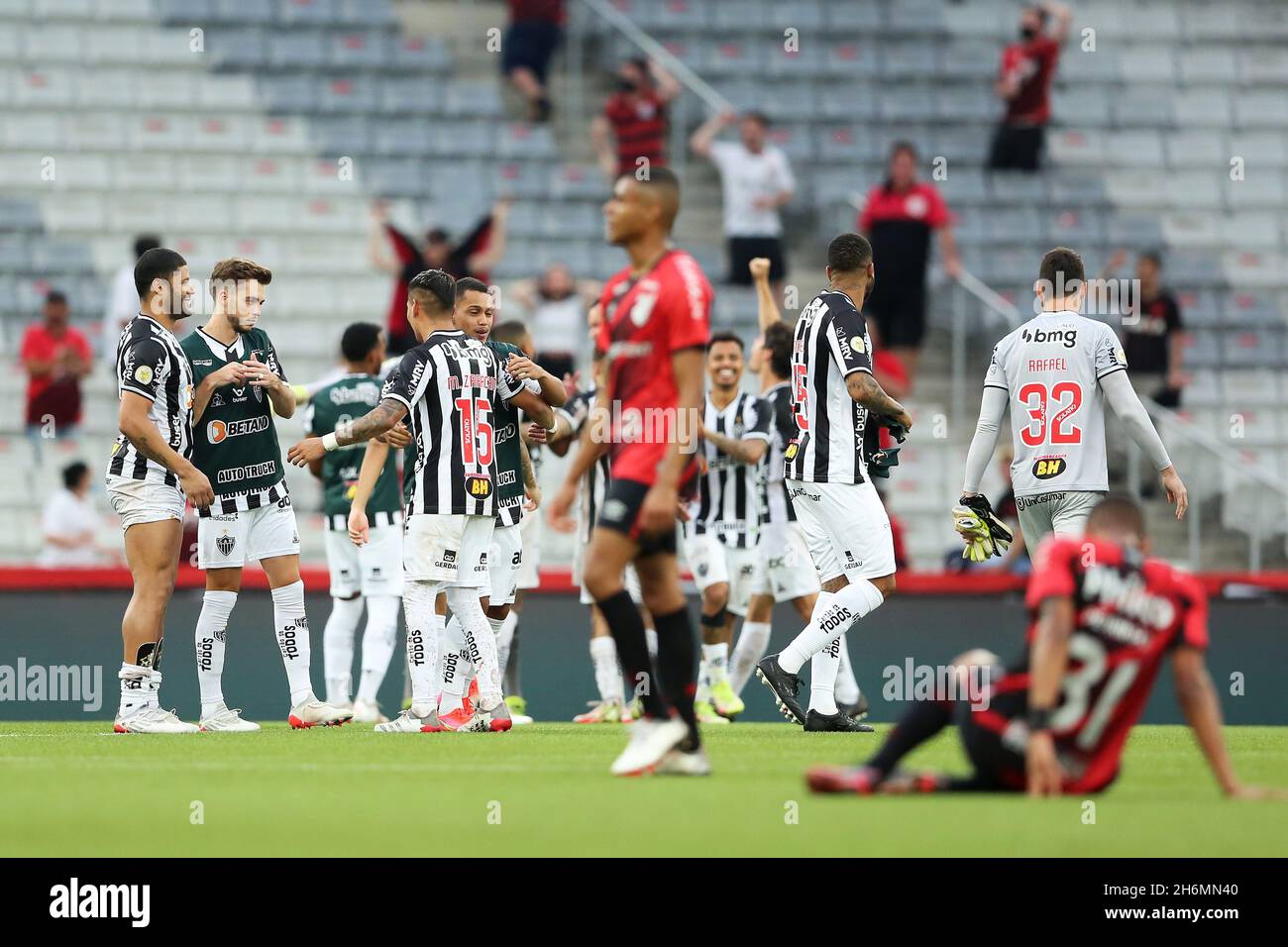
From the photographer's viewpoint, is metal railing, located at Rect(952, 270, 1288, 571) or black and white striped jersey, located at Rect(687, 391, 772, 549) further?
metal railing, located at Rect(952, 270, 1288, 571)

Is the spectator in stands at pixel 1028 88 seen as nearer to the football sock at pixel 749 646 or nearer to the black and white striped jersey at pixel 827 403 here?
the football sock at pixel 749 646

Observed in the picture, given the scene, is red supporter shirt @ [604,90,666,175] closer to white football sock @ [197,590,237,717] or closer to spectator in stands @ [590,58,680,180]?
spectator in stands @ [590,58,680,180]

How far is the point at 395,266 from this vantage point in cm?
1756

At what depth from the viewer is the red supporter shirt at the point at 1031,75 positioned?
20.1 meters

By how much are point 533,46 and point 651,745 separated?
1479 cm

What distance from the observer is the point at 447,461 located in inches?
378

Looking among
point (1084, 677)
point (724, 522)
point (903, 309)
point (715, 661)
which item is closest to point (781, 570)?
point (724, 522)

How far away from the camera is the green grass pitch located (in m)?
5.46

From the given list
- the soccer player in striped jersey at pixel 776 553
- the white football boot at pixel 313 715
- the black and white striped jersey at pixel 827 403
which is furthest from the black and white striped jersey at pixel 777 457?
the white football boot at pixel 313 715

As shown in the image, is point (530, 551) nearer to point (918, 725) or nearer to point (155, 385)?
point (155, 385)

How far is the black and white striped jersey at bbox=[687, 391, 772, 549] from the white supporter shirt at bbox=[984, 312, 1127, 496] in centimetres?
286

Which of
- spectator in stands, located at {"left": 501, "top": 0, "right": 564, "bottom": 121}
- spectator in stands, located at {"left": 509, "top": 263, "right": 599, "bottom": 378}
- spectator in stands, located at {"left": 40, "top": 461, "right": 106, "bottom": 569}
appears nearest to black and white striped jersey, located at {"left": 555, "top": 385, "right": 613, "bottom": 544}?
spectator in stands, located at {"left": 509, "top": 263, "right": 599, "bottom": 378}
